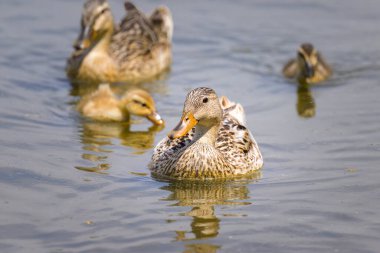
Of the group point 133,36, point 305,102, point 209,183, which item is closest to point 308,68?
point 305,102

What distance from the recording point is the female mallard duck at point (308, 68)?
1134 centimetres

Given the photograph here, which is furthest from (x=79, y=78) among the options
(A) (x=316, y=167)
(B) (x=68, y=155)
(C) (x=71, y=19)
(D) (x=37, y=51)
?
(A) (x=316, y=167)

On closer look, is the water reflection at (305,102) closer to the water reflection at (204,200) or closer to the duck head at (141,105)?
the duck head at (141,105)

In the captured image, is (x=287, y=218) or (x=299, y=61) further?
(x=299, y=61)

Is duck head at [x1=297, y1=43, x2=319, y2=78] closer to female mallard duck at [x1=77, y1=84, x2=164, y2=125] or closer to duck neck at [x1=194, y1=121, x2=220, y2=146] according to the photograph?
female mallard duck at [x1=77, y1=84, x2=164, y2=125]

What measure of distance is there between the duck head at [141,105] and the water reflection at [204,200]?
7.12ft

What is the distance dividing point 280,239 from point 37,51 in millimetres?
6781

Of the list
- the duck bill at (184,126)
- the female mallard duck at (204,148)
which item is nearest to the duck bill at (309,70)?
the female mallard duck at (204,148)

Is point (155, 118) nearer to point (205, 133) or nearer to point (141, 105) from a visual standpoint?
point (141, 105)

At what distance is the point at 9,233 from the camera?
605 centimetres

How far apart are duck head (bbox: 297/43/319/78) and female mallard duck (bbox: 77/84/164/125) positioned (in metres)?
2.40

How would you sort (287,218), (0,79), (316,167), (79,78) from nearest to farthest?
(287,218)
(316,167)
(0,79)
(79,78)

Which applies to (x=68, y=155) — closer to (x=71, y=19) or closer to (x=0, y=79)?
(x=0, y=79)

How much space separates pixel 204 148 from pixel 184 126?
49 centimetres
